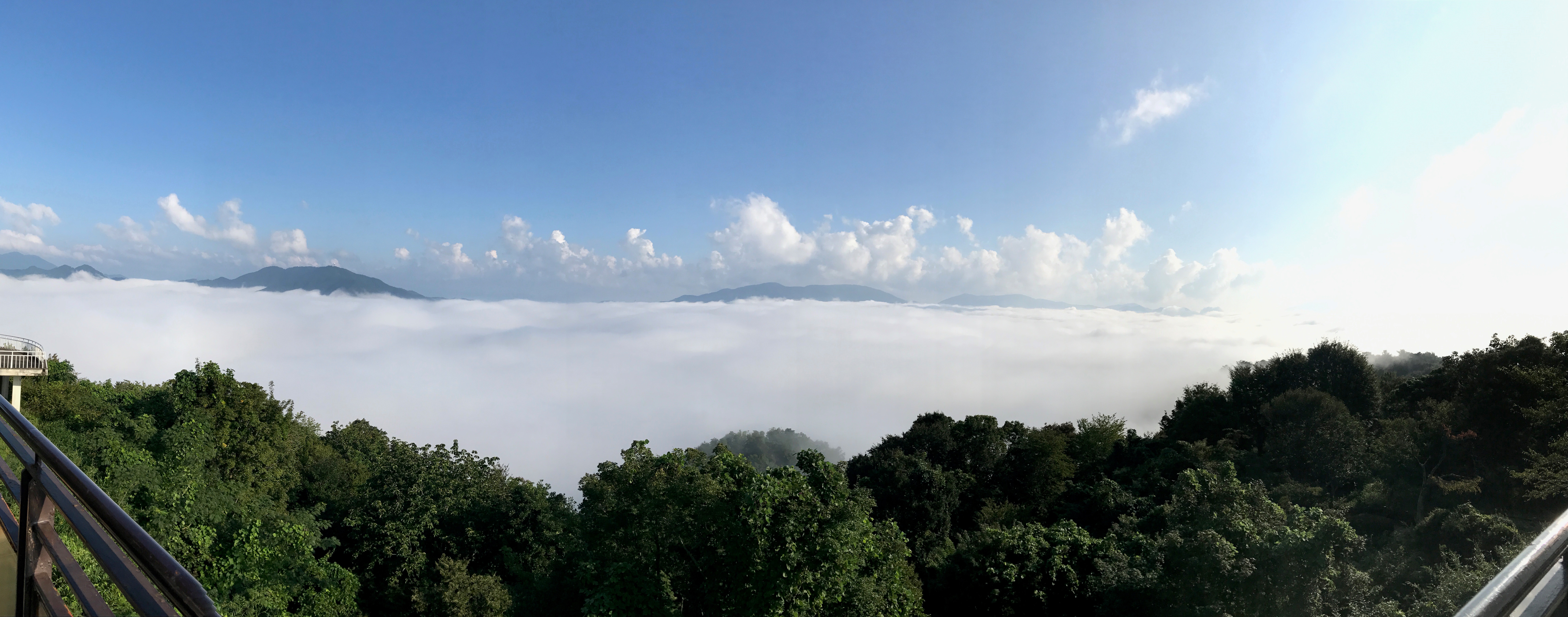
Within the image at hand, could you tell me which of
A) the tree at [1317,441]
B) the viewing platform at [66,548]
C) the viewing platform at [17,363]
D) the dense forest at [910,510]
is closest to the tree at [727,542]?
the dense forest at [910,510]

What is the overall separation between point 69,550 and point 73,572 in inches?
9.5

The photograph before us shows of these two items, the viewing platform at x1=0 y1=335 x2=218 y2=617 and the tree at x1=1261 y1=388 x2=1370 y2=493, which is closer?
the viewing platform at x1=0 y1=335 x2=218 y2=617

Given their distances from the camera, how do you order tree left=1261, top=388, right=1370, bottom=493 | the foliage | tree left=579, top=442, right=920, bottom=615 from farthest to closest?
the foliage → tree left=1261, top=388, right=1370, bottom=493 → tree left=579, top=442, right=920, bottom=615

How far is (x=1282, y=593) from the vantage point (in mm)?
12352

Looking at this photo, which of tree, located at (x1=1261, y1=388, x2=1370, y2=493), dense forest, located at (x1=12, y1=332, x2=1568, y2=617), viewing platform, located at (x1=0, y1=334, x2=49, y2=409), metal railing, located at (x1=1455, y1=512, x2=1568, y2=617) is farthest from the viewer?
tree, located at (x1=1261, y1=388, x2=1370, y2=493)

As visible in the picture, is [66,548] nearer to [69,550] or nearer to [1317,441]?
[69,550]

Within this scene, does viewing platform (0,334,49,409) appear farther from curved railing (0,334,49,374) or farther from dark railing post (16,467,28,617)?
dark railing post (16,467,28,617)

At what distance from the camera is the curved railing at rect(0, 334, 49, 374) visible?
896 inches

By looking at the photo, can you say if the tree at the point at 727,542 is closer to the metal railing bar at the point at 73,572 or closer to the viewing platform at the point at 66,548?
the viewing platform at the point at 66,548

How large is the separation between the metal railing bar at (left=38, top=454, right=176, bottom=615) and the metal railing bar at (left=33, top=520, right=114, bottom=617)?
1.6 inches

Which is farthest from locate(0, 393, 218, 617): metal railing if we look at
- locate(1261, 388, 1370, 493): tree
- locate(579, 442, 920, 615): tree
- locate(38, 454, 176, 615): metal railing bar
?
locate(1261, 388, 1370, 493): tree

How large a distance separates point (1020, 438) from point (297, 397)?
139m

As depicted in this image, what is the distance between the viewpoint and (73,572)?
1.57 metres

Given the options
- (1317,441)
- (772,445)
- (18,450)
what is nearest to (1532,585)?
(18,450)
